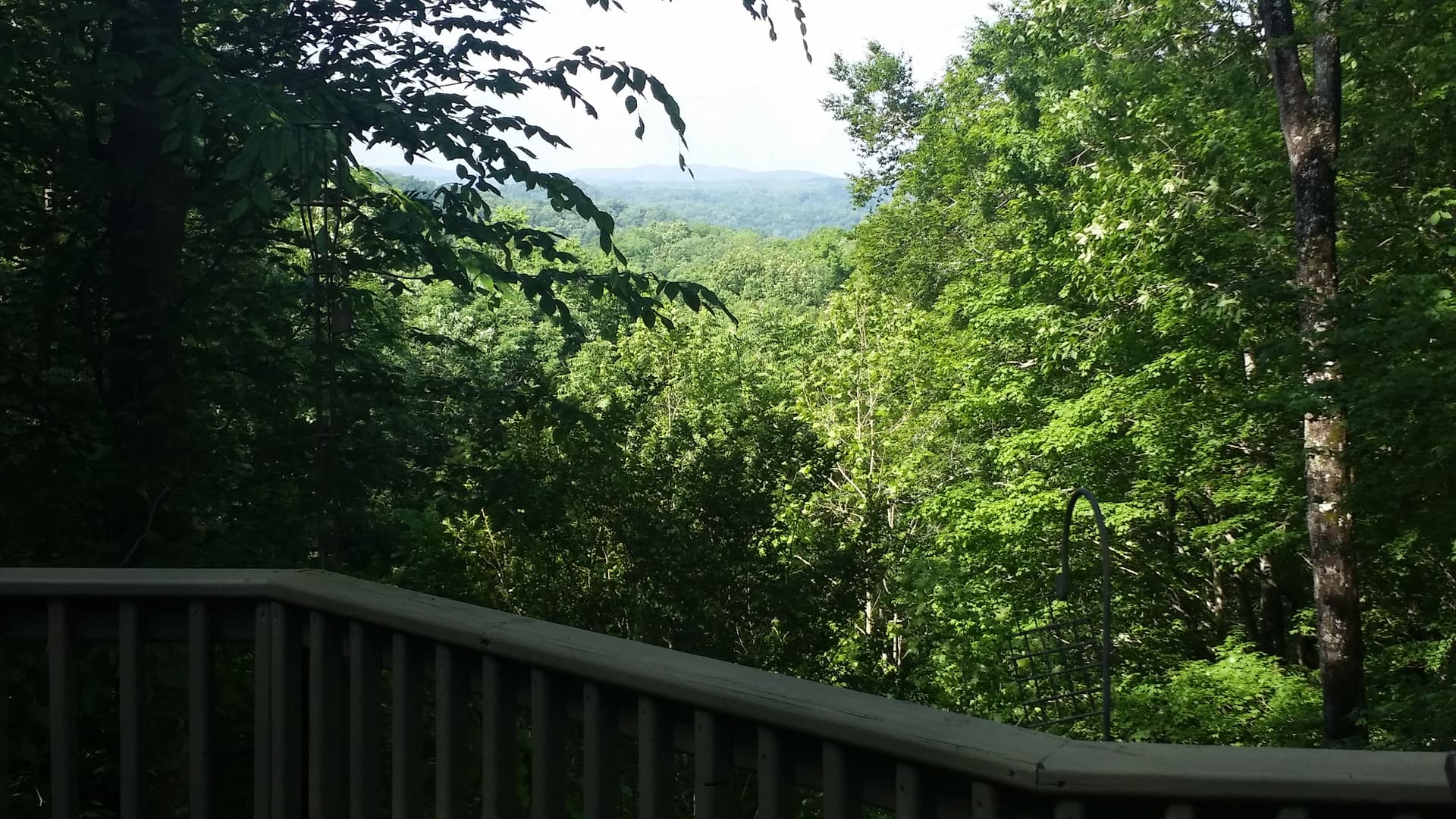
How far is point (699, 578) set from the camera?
13.5 meters

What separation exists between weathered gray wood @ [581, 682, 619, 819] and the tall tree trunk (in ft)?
36.9

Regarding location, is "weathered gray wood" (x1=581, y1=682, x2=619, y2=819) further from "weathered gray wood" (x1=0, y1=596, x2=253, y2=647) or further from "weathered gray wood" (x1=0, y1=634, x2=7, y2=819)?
"weathered gray wood" (x1=0, y1=634, x2=7, y2=819)

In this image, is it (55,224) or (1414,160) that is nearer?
(55,224)

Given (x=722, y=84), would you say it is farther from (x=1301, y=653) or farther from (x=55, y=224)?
(x=55, y=224)

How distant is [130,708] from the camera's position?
5.66 feet

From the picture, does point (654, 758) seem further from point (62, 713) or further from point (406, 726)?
point (62, 713)

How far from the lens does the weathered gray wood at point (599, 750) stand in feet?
4.31

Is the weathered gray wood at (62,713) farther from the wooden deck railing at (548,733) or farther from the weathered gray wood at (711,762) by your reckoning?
the weathered gray wood at (711,762)

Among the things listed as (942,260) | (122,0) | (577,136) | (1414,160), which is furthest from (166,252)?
(942,260)

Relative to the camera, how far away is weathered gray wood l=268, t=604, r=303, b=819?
5.39 feet

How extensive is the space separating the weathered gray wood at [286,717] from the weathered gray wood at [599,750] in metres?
0.53

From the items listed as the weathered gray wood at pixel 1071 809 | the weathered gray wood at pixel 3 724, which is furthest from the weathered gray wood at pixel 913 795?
the weathered gray wood at pixel 3 724

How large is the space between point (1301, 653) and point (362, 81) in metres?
16.9

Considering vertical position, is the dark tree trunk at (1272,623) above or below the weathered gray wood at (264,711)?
below
